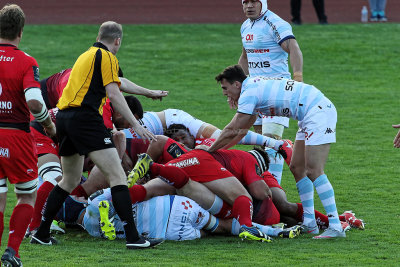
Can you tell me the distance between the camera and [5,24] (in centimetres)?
646

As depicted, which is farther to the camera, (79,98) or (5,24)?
(79,98)

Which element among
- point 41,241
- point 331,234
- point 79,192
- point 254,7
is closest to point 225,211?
point 331,234

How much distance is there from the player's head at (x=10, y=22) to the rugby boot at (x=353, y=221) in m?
3.70

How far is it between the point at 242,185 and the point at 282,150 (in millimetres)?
790

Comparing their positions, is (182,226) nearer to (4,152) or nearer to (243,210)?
(243,210)

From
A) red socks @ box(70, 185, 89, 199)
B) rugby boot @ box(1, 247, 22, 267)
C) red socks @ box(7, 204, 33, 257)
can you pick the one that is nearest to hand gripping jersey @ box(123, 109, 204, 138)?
red socks @ box(70, 185, 89, 199)

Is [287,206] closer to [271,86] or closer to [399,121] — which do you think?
[271,86]

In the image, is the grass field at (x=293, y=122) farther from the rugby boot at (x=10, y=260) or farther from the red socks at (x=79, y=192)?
the red socks at (x=79, y=192)

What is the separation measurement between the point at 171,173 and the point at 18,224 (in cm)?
163

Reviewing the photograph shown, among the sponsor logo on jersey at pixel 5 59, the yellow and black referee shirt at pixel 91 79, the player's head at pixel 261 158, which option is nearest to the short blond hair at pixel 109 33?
the yellow and black referee shirt at pixel 91 79

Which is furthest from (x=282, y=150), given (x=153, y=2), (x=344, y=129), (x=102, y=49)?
(x=153, y=2)

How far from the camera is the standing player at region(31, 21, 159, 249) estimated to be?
274 inches

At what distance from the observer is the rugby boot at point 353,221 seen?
793cm

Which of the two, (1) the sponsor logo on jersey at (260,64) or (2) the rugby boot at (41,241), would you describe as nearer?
(2) the rugby boot at (41,241)
